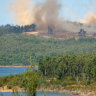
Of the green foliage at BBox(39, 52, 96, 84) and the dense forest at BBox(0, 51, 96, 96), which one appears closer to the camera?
the dense forest at BBox(0, 51, 96, 96)

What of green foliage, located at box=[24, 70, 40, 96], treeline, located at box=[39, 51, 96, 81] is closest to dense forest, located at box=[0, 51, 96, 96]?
treeline, located at box=[39, 51, 96, 81]

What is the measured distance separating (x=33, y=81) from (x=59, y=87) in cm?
7512

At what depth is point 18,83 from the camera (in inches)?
4983

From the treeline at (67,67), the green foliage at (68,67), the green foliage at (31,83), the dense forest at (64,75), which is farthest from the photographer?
the treeline at (67,67)

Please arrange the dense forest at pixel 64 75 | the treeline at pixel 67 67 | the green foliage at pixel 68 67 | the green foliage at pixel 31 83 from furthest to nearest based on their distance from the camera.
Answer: the treeline at pixel 67 67
the green foliage at pixel 68 67
the dense forest at pixel 64 75
the green foliage at pixel 31 83

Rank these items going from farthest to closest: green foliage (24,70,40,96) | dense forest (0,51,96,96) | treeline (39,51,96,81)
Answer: treeline (39,51,96,81) → dense forest (0,51,96,96) → green foliage (24,70,40,96)

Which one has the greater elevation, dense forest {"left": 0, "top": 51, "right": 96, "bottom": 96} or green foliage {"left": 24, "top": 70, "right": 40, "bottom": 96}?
green foliage {"left": 24, "top": 70, "right": 40, "bottom": 96}

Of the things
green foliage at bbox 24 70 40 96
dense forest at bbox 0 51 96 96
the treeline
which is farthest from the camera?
the treeline

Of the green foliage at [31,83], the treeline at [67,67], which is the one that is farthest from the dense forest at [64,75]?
the green foliage at [31,83]

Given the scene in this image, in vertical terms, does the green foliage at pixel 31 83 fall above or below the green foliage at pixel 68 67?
above

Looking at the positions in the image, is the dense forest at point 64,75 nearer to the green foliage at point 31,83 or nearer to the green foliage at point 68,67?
the green foliage at point 68,67

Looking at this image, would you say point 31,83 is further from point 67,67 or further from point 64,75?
point 67,67

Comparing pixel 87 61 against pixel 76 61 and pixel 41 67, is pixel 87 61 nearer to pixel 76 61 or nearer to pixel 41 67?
pixel 76 61

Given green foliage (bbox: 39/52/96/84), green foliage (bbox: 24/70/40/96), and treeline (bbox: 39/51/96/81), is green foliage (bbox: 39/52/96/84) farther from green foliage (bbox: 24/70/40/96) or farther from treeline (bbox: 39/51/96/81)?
green foliage (bbox: 24/70/40/96)
